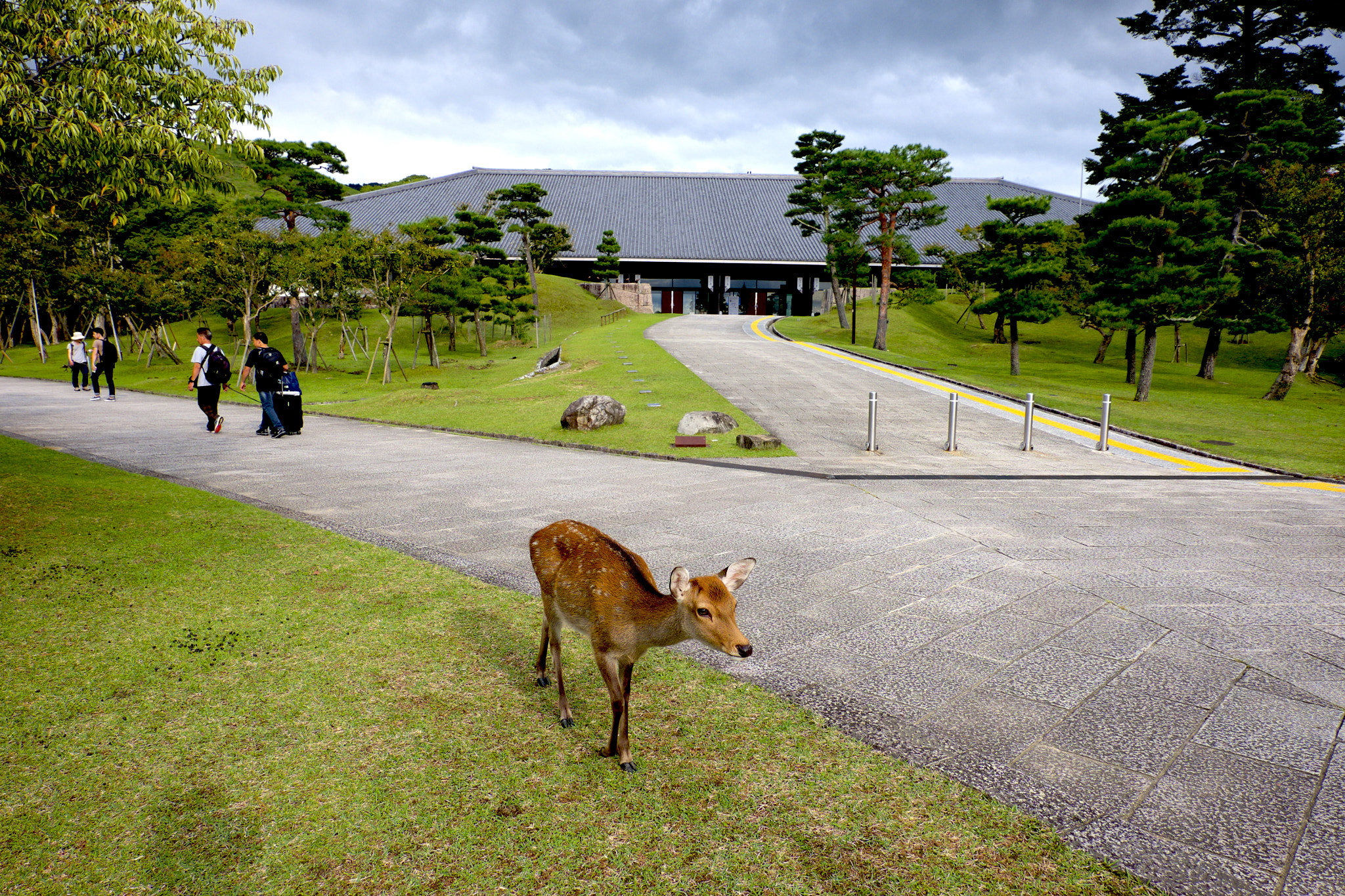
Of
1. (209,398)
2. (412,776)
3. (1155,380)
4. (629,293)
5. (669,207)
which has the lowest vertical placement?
(1155,380)

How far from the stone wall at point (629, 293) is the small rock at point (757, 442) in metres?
40.2

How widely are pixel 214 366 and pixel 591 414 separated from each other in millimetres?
6860

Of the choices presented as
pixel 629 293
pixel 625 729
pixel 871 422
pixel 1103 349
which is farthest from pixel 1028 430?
pixel 629 293

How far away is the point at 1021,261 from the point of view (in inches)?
1030

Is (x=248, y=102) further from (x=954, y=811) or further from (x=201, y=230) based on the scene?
(x=201, y=230)

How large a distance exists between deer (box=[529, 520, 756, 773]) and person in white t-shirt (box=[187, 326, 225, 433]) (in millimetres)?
12352

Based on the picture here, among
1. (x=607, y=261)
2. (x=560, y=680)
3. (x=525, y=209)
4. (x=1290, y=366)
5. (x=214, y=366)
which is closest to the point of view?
(x=560, y=680)

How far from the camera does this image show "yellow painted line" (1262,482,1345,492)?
421 inches

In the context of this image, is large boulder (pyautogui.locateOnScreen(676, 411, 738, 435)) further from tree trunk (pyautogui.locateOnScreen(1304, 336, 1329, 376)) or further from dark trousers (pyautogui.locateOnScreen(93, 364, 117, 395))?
tree trunk (pyautogui.locateOnScreen(1304, 336, 1329, 376))

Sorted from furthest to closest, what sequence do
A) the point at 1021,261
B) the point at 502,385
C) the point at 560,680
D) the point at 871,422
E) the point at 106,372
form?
A: the point at 1021,261 < the point at 502,385 < the point at 106,372 < the point at 871,422 < the point at 560,680

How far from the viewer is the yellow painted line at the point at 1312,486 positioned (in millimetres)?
10688

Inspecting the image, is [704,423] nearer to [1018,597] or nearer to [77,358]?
[1018,597]

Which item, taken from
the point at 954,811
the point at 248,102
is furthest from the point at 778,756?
the point at 248,102

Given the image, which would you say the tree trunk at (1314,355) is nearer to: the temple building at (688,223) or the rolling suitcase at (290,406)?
the temple building at (688,223)
